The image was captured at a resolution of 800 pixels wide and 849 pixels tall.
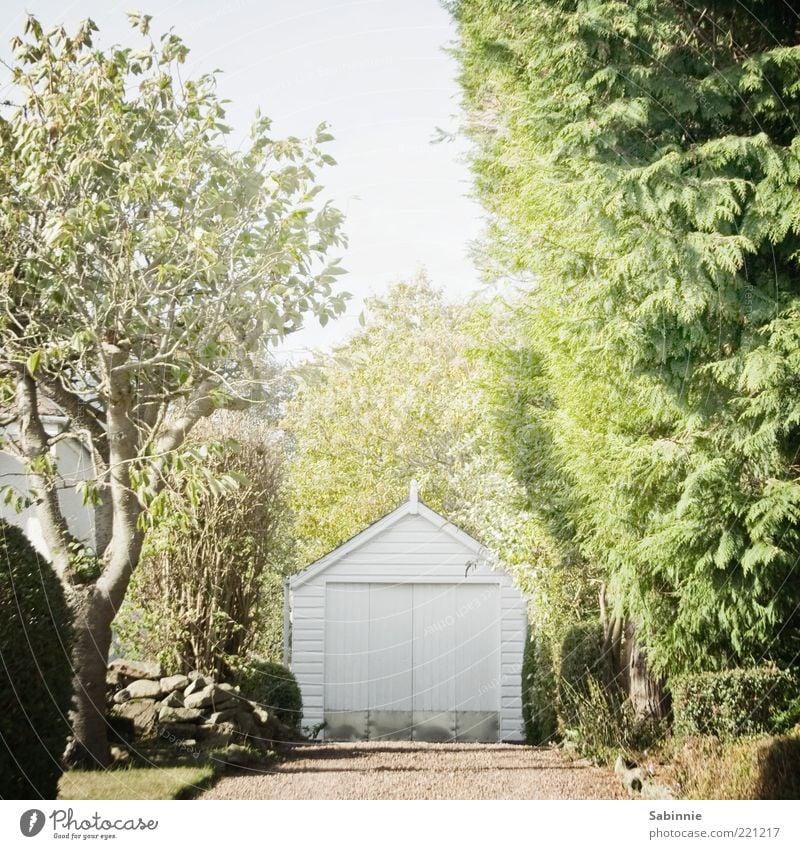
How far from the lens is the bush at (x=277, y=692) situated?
210 inches

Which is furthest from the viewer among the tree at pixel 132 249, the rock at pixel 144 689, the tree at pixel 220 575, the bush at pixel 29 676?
the tree at pixel 220 575

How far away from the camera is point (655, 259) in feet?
16.0

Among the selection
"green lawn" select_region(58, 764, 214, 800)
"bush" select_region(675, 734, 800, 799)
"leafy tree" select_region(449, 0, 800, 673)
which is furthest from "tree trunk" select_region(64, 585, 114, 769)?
"bush" select_region(675, 734, 800, 799)

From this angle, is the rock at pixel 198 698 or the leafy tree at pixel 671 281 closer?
the leafy tree at pixel 671 281

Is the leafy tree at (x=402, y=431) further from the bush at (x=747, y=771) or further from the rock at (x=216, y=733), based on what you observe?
the bush at (x=747, y=771)

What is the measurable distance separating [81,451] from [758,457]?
448 cm

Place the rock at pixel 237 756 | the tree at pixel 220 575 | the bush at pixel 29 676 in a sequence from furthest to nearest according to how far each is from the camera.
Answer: the tree at pixel 220 575 → the rock at pixel 237 756 → the bush at pixel 29 676

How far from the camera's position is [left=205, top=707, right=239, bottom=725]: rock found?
5441mm

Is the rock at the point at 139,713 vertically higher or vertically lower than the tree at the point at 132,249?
lower

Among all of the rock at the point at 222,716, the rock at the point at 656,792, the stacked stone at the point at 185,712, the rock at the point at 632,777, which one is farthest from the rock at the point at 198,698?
the rock at the point at 656,792

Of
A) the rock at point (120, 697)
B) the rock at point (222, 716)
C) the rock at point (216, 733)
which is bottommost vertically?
the rock at point (216, 733)

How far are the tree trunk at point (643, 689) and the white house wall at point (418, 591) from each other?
2.62ft

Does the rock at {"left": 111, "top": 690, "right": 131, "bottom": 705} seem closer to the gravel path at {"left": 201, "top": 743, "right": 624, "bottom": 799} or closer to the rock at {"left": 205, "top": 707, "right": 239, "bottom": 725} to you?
the rock at {"left": 205, "top": 707, "right": 239, "bottom": 725}
